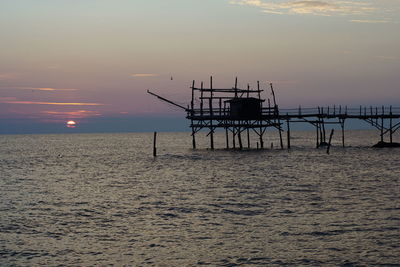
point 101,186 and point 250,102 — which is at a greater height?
point 250,102

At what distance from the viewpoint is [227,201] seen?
2578cm

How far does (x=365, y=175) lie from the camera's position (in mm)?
37812

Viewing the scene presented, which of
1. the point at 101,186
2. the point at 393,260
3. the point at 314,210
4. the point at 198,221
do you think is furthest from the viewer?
the point at 101,186

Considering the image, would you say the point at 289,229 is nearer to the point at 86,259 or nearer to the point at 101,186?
the point at 86,259

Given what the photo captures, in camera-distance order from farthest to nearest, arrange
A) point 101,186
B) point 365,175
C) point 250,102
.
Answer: point 250,102 → point 365,175 → point 101,186

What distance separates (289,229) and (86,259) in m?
7.41

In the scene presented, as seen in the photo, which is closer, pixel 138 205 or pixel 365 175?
pixel 138 205

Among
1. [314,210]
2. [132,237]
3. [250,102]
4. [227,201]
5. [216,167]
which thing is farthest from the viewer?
[250,102]

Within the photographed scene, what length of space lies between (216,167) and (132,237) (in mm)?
28541

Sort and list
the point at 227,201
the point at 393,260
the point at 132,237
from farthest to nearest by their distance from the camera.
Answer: the point at 227,201 → the point at 132,237 → the point at 393,260

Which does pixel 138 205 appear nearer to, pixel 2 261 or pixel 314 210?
pixel 314 210

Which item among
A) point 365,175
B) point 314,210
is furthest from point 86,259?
point 365,175

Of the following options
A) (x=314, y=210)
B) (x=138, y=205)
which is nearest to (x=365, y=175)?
(x=314, y=210)

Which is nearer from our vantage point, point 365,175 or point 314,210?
point 314,210
